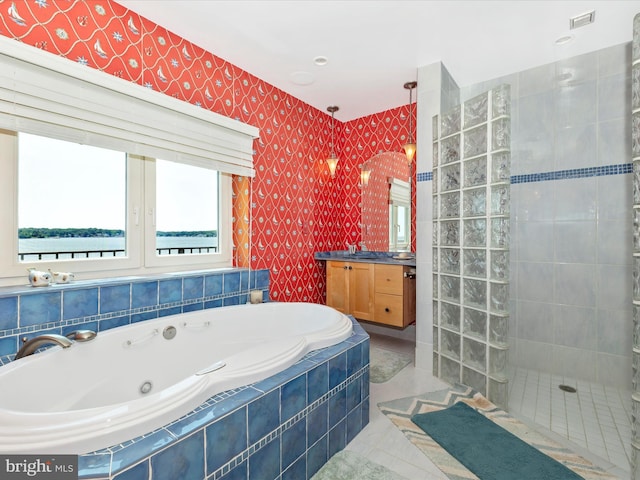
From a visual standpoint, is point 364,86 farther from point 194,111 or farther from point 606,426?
point 606,426

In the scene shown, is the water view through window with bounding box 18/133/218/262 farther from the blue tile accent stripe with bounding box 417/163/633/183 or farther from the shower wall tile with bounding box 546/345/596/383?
the shower wall tile with bounding box 546/345/596/383

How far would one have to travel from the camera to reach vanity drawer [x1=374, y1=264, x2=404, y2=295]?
3.00 m

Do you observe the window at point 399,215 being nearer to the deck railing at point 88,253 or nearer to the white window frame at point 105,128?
the white window frame at point 105,128

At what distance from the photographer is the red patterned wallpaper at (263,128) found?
5.93ft

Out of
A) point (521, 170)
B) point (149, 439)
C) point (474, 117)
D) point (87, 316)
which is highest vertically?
point (474, 117)

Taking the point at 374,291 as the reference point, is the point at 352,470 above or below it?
below

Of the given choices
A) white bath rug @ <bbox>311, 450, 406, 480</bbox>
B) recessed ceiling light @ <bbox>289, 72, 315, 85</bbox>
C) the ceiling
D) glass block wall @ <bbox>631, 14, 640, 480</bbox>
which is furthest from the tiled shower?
white bath rug @ <bbox>311, 450, 406, 480</bbox>

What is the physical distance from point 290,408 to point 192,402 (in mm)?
422

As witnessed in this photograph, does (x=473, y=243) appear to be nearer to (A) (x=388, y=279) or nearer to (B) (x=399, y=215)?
(A) (x=388, y=279)

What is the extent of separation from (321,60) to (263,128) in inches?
29.7

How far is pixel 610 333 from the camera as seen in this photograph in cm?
239

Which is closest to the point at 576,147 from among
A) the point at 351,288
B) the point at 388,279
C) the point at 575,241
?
the point at 575,241

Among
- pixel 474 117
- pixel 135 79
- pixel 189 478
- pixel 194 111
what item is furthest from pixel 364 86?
pixel 189 478

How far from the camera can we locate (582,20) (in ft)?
6.82
